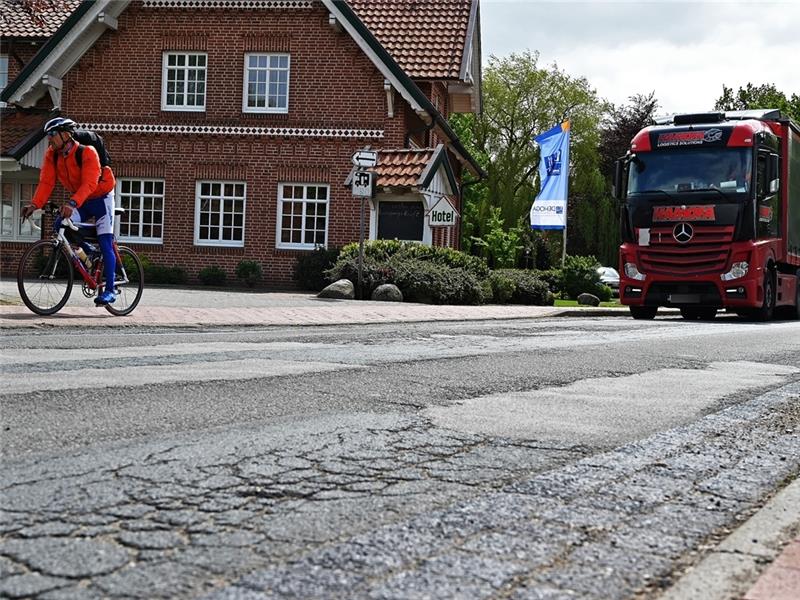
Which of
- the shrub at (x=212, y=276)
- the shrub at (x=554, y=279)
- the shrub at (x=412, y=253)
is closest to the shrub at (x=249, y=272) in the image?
the shrub at (x=212, y=276)

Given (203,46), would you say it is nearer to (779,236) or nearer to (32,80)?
(32,80)

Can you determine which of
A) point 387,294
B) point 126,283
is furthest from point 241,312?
point 387,294

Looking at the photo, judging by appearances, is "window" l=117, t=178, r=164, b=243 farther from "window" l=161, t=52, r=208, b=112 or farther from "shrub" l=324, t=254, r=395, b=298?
"shrub" l=324, t=254, r=395, b=298

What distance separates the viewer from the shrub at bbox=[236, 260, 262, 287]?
83.3 ft

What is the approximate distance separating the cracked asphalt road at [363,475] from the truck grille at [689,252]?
37.6 feet

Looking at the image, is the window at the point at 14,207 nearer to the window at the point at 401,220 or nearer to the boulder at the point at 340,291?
the window at the point at 401,220

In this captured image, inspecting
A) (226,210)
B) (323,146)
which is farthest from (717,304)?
(226,210)

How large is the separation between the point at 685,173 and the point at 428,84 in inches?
418

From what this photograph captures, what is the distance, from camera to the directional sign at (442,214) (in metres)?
21.7

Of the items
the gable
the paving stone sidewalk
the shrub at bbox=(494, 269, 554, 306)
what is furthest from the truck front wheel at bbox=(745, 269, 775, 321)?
the gable

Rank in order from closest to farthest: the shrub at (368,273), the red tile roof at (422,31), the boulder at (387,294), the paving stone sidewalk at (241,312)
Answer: the paving stone sidewalk at (241,312)
the boulder at (387,294)
the shrub at (368,273)
the red tile roof at (422,31)

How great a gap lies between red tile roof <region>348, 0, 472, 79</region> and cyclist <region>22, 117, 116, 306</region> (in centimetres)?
1729

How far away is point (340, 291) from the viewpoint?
753 inches

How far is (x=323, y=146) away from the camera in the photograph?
84.0 feet
